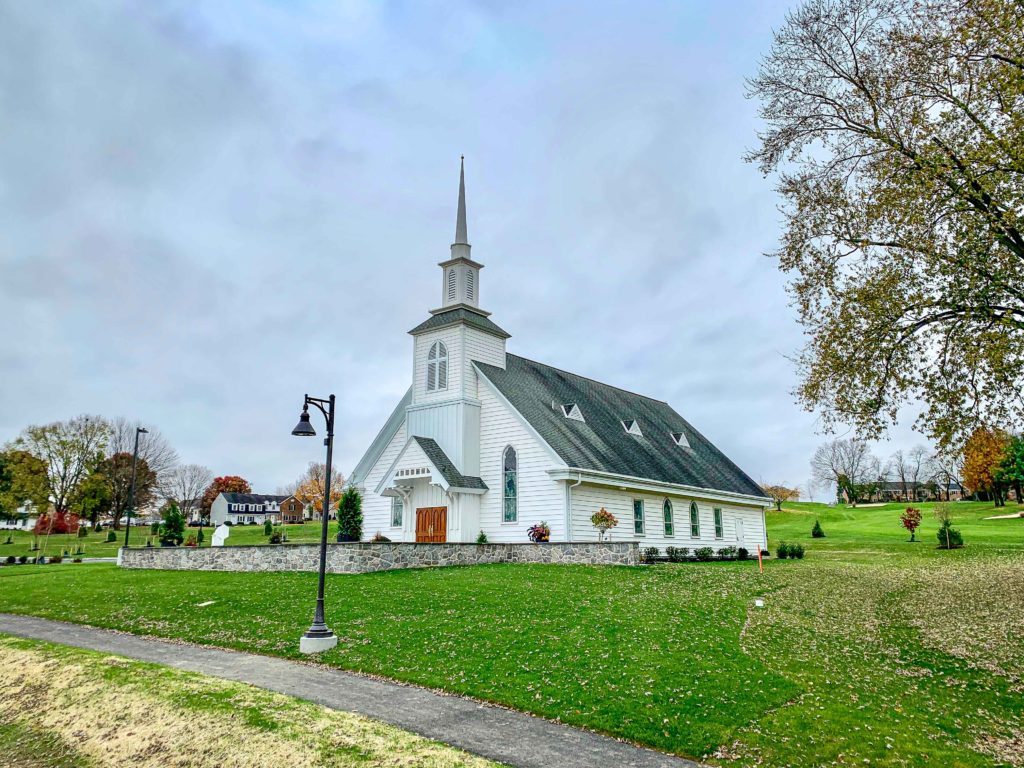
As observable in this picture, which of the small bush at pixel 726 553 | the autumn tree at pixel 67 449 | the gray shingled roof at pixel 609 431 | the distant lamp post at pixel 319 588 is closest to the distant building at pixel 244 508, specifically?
the autumn tree at pixel 67 449

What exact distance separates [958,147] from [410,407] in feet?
68.1

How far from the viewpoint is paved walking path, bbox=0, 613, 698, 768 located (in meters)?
7.20

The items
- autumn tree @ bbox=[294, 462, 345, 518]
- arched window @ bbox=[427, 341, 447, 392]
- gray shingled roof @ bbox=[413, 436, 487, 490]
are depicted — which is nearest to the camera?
gray shingled roof @ bbox=[413, 436, 487, 490]

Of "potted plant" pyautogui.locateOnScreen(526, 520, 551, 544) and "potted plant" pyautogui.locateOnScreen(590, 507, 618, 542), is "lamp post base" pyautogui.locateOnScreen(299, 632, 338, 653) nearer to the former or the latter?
"potted plant" pyautogui.locateOnScreen(526, 520, 551, 544)

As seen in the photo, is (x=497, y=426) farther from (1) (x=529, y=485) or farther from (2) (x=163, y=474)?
(2) (x=163, y=474)

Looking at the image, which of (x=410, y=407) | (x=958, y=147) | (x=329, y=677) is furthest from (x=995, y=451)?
(x=410, y=407)

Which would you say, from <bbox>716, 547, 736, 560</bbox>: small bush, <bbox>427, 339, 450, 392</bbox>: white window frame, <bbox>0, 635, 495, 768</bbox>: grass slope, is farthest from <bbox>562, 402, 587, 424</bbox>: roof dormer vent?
<bbox>0, 635, 495, 768</bbox>: grass slope

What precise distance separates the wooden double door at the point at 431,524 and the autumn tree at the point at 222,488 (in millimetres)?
85791

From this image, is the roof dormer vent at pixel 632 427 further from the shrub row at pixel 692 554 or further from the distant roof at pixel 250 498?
the distant roof at pixel 250 498

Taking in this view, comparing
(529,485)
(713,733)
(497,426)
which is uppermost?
(497,426)

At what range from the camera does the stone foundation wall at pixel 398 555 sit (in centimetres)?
1972

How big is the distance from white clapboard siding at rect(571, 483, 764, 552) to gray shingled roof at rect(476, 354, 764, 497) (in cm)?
90

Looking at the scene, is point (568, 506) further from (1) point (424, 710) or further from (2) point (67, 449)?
(2) point (67, 449)

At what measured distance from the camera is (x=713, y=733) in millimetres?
7664
